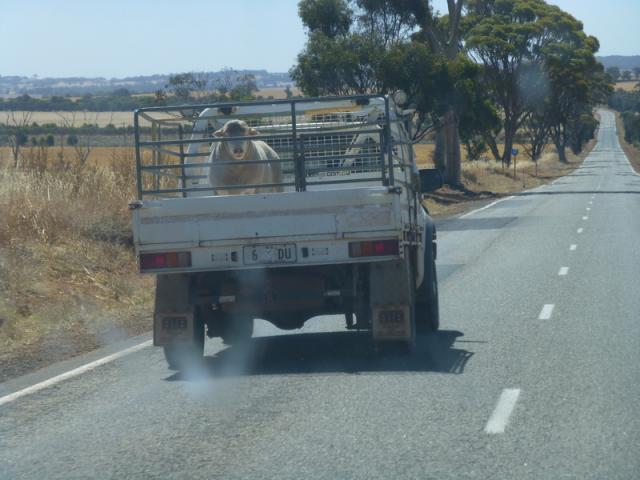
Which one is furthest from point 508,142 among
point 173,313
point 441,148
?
point 173,313

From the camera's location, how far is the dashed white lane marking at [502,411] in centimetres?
693

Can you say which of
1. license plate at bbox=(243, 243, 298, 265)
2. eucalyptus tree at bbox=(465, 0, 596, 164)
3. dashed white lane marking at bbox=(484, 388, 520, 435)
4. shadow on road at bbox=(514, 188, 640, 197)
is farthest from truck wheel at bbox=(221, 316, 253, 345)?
eucalyptus tree at bbox=(465, 0, 596, 164)

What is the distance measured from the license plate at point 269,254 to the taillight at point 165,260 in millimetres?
495

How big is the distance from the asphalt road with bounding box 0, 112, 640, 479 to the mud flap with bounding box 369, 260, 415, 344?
0.31 metres

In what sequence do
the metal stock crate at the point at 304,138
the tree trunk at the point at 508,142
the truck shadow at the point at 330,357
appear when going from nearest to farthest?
the truck shadow at the point at 330,357, the metal stock crate at the point at 304,138, the tree trunk at the point at 508,142

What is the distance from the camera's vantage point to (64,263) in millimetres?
15008

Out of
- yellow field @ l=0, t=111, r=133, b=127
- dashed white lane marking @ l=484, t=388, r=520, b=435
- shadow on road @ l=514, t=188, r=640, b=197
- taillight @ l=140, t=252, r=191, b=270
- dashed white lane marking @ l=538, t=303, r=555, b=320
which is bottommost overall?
shadow on road @ l=514, t=188, r=640, b=197

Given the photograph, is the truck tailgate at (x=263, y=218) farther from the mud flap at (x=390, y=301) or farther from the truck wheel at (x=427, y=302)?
the truck wheel at (x=427, y=302)

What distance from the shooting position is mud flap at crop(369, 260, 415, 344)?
9258 mm

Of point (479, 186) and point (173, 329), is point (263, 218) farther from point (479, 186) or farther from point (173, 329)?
point (479, 186)

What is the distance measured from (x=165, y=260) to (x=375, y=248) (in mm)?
1740

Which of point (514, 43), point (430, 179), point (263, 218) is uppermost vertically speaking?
point (514, 43)

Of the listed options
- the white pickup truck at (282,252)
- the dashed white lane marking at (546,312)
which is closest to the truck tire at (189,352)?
the white pickup truck at (282,252)

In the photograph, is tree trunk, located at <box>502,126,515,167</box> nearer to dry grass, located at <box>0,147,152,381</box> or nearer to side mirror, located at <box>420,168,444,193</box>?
dry grass, located at <box>0,147,152,381</box>
